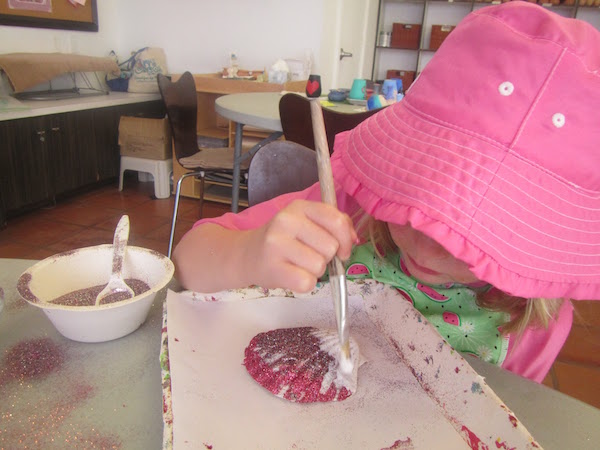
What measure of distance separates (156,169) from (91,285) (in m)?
2.54

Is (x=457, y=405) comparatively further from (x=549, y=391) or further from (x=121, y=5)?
(x=121, y=5)

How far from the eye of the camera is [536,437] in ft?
1.66

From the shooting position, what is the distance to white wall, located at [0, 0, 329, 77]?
10.4 ft

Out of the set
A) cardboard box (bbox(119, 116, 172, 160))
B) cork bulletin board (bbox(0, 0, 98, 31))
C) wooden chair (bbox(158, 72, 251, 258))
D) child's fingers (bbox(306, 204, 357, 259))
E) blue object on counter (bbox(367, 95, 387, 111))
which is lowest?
cardboard box (bbox(119, 116, 172, 160))

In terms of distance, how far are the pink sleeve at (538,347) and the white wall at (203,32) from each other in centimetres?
277

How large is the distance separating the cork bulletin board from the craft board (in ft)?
9.37

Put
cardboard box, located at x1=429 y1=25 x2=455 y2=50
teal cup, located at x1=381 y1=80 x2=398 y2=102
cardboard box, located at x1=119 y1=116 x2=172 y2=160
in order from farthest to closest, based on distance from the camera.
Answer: cardboard box, located at x1=429 y1=25 x2=455 y2=50 → cardboard box, located at x1=119 y1=116 x2=172 y2=160 → teal cup, located at x1=381 y1=80 x2=398 y2=102

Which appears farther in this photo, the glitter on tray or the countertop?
the countertop

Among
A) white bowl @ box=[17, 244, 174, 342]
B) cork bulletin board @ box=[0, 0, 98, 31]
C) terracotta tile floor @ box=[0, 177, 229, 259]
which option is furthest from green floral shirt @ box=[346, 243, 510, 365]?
cork bulletin board @ box=[0, 0, 98, 31]

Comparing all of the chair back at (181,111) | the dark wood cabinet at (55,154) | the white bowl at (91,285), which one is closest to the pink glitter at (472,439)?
the white bowl at (91,285)

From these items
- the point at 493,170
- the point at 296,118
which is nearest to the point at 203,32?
the point at 296,118

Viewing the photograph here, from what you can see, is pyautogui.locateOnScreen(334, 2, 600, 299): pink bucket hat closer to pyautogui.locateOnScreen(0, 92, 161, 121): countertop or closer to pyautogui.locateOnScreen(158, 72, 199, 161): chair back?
pyautogui.locateOnScreen(158, 72, 199, 161): chair back

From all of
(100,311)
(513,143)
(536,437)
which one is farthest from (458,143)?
(100,311)

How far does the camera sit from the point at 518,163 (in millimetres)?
457
